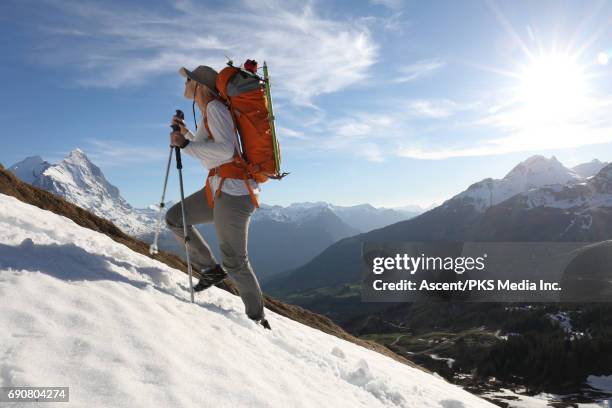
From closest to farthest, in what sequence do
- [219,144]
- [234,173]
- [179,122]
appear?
[219,144] < [234,173] < [179,122]

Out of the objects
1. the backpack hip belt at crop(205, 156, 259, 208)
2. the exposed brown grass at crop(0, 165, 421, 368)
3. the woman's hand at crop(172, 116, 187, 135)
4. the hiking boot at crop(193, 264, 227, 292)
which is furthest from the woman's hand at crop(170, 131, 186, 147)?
the exposed brown grass at crop(0, 165, 421, 368)

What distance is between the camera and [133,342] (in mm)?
4969

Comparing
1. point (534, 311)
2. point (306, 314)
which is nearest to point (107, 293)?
point (306, 314)

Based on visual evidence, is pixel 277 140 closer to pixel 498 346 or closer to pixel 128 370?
pixel 128 370

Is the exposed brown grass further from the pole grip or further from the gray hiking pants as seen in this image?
the pole grip

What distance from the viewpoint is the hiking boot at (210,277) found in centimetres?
867

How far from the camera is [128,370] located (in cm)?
445

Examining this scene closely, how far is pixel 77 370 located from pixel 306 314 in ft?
55.2

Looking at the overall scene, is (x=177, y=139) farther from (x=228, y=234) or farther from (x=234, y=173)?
(x=228, y=234)

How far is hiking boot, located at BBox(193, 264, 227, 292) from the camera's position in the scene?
28.5 ft

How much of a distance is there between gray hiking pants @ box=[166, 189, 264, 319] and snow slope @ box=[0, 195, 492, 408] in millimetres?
545

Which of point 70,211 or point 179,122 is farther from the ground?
point 179,122

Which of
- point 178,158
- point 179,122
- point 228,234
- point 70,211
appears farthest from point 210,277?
point 70,211

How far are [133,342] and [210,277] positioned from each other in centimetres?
376
